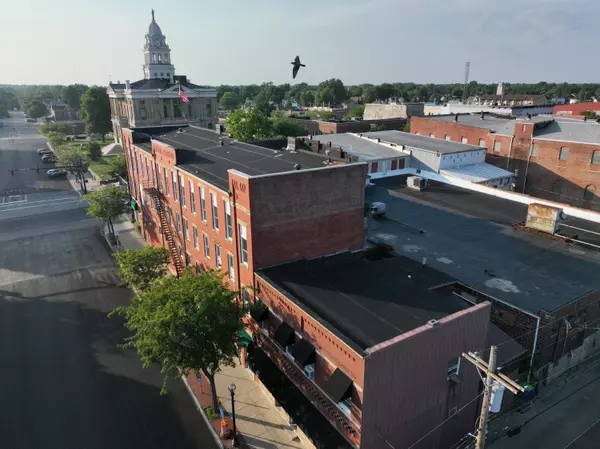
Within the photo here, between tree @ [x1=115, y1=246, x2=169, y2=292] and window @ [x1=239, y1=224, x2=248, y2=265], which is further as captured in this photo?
tree @ [x1=115, y1=246, x2=169, y2=292]

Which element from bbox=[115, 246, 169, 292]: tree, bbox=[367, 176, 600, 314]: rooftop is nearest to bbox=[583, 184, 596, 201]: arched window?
bbox=[367, 176, 600, 314]: rooftop

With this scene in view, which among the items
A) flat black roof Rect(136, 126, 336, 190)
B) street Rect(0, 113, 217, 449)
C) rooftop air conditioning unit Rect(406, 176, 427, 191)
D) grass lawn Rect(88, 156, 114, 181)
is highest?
flat black roof Rect(136, 126, 336, 190)

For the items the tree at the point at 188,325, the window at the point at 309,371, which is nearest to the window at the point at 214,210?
the tree at the point at 188,325

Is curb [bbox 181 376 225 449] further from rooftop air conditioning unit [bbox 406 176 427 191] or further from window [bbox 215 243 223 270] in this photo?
rooftop air conditioning unit [bbox 406 176 427 191]

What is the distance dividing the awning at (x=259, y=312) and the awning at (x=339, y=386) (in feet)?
20.2

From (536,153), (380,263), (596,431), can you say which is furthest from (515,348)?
(536,153)

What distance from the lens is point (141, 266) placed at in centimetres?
2964

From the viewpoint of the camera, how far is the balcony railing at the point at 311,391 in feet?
54.9

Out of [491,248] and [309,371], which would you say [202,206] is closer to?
[309,371]

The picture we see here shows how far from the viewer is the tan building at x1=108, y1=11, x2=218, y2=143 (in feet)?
329

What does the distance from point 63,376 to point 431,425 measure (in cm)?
2074

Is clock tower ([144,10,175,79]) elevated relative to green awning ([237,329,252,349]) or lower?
elevated

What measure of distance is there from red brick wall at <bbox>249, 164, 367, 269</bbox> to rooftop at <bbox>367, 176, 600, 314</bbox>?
225 inches

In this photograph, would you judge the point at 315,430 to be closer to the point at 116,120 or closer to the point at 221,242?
the point at 221,242
